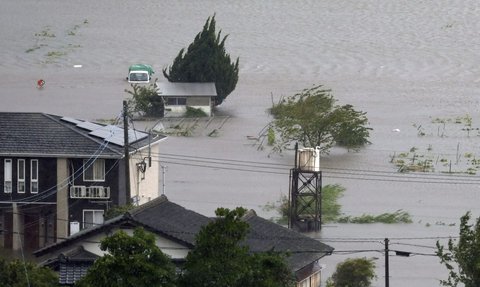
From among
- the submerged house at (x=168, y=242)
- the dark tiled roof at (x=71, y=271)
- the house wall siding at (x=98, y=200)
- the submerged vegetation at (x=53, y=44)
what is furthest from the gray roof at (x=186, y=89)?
the dark tiled roof at (x=71, y=271)

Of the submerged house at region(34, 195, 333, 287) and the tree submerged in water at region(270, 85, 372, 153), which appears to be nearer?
the submerged house at region(34, 195, 333, 287)

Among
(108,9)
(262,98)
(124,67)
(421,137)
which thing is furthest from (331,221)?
(108,9)

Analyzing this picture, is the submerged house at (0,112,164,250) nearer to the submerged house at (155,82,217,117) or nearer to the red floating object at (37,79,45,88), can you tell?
the submerged house at (155,82,217,117)

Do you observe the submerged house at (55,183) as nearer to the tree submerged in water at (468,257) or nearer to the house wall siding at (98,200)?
the house wall siding at (98,200)

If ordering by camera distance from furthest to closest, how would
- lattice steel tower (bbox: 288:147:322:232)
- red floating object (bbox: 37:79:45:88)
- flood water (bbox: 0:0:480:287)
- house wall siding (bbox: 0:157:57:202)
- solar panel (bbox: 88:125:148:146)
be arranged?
1. red floating object (bbox: 37:79:45:88)
2. flood water (bbox: 0:0:480:287)
3. lattice steel tower (bbox: 288:147:322:232)
4. solar panel (bbox: 88:125:148:146)
5. house wall siding (bbox: 0:157:57:202)

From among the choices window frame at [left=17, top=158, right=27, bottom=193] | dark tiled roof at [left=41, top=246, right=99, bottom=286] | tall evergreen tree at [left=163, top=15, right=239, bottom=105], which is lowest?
dark tiled roof at [left=41, top=246, right=99, bottom=286]

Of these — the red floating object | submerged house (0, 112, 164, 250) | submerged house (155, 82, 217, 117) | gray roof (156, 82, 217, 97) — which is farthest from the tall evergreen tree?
submerged house (0, 112, 164, 250)
